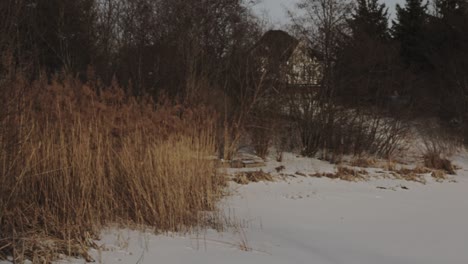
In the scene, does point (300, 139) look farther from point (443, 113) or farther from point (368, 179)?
point (443, 113)

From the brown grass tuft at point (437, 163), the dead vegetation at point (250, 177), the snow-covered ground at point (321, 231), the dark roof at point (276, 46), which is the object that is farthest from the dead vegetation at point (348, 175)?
the dark roof at point (276, 46)

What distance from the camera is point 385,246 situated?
203 inches

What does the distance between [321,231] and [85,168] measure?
279 cm

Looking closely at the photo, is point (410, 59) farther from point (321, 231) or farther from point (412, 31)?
point (321, 231)

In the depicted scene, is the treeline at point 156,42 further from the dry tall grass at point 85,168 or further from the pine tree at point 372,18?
the dry tall grass at point 85,168

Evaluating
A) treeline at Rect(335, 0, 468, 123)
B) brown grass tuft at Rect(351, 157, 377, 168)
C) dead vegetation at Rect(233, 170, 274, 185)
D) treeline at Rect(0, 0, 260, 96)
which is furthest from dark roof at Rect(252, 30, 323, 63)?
dead vegetation at Rect(233, 170, 274, 185)

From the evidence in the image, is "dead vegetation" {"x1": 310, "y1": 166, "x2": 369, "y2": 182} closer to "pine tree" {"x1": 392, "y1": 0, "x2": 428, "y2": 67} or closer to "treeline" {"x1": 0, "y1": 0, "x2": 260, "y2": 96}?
"treeline" {"x1": 0, "y1": 0, "x2": 260, "y2": 96}

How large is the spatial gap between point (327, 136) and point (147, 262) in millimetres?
11454

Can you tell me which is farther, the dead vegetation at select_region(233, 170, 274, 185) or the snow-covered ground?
the dead vegetation at select_region(233, 170, 274, 185)

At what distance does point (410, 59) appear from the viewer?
23594 millimetres

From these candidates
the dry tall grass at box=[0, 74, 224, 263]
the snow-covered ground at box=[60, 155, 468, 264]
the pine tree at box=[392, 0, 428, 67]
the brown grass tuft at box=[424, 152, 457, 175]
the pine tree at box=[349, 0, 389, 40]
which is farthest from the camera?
the pine tree at box=[392, 0, 428, 67]

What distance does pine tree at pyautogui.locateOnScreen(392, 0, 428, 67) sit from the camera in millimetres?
23078

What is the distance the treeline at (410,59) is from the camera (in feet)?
47.9

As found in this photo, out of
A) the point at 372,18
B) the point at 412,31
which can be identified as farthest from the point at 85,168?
the point at 412,31
